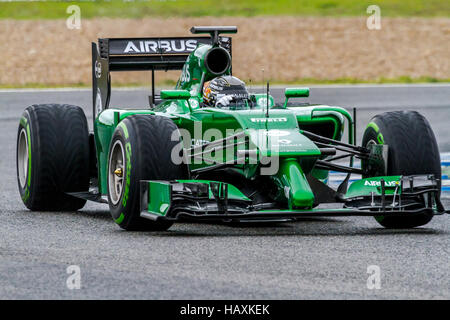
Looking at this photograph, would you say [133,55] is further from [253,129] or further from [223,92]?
[253,129]

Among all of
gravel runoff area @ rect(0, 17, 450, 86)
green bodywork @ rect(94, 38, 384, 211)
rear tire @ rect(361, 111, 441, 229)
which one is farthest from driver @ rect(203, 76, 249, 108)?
gravel runoff area @ rect(0, 17, 450, 86)

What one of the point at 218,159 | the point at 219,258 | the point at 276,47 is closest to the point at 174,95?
the point at 218,159

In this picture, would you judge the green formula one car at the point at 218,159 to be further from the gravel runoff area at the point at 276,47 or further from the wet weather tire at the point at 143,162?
the gravel runoff area at the point at 276,47

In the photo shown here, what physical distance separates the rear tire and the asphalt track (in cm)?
17

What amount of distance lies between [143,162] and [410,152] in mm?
2459

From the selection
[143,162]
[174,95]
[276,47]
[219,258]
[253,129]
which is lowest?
[219,258]

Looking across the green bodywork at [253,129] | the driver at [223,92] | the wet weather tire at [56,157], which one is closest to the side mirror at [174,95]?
the green bodywork at [253,129]

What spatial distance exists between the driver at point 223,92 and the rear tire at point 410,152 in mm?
1549

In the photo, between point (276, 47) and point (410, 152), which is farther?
point (276, 47)

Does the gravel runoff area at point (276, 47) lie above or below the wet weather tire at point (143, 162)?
above

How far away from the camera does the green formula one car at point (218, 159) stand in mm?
9141

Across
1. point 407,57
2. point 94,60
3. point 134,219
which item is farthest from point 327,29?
point 134,219

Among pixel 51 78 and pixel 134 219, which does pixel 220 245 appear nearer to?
pixel 134 219

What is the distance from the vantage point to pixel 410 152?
985cm
